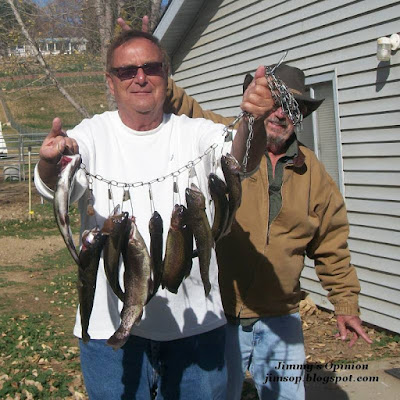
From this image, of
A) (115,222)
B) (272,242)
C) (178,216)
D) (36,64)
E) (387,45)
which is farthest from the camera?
(36,64)

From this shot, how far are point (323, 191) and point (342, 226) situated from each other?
28 centimetres

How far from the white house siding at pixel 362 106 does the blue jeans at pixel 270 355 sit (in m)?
3.36

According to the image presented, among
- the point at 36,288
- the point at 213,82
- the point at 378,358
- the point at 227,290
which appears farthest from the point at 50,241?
the point at 227,290

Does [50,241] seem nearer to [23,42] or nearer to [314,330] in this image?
[23,42]

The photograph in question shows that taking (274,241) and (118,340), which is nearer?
(118,340)

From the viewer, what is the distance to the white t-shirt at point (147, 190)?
111 inches

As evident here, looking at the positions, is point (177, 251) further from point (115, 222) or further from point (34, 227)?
point (34, 227)

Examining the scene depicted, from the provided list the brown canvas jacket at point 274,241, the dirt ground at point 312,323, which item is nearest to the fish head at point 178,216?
the brown canvas jacket at point 274,241

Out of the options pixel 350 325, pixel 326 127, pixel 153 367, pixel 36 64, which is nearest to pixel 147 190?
pixel 153 367

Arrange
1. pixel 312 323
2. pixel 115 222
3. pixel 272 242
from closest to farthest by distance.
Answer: pixel 115 222 < pixel 272 242 < pixel 312 323

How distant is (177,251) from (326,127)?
5.53m

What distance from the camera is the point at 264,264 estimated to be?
3699 mm

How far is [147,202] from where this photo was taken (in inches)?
111

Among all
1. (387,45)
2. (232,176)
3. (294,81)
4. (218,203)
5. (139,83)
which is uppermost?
(387,45)
